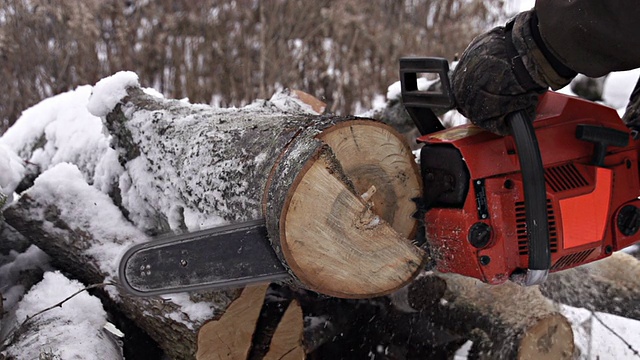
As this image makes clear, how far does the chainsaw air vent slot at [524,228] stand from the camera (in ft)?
5.81

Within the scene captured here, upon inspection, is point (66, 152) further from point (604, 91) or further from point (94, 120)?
point (604, 91)

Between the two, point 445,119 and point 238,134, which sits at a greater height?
point 238,134

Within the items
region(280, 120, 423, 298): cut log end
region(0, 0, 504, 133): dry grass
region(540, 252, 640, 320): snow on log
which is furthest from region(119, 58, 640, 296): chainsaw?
region(0, 0, 504, 133): dry grass

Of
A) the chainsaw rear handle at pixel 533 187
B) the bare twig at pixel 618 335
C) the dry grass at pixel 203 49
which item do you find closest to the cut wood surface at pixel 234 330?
the chainsaw rear handle at pixel 533 187

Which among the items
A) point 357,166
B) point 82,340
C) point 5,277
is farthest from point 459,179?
point 5,277

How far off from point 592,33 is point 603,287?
161 cm

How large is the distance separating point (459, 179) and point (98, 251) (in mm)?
1274

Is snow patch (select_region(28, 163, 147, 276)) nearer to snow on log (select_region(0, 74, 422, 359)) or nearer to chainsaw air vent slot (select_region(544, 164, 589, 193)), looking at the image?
snow on log (select_region(0, 74, 422, 359))

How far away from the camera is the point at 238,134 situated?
1829mm

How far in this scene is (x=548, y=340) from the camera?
6.93 ft

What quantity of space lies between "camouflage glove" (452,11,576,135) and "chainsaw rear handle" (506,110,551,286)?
0.20ft

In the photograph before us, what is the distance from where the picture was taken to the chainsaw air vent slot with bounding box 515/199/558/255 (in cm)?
177

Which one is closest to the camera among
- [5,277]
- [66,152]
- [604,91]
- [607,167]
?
[607,167]

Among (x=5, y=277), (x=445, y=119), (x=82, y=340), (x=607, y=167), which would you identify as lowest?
(x=445, y=119)
